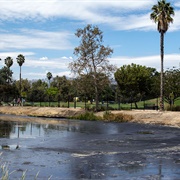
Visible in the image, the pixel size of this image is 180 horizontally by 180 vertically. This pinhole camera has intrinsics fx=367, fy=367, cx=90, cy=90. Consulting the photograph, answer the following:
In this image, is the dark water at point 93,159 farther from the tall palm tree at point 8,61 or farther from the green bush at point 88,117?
the tall palm tree at point 8,61

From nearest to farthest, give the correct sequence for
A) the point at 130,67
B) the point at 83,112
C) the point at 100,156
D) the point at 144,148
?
the point at 100,156, the point at 144,148, the point at 83,112, the point at 130,67

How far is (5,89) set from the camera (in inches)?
2776

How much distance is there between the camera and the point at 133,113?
3838cm

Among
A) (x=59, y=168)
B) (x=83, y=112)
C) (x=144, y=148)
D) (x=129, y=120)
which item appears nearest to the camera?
(x=59, y=168)

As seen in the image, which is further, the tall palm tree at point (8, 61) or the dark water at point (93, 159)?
the tall palm tree at point (8, 61)

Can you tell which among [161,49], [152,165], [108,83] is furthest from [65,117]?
[152,165]

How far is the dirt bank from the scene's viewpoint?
3412 centimetres

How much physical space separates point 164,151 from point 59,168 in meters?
5.88

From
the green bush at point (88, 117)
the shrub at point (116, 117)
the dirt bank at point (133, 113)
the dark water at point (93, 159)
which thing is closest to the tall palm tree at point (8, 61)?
the dirt bank at point (133, 113)

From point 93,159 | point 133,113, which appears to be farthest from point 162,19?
point 93,159

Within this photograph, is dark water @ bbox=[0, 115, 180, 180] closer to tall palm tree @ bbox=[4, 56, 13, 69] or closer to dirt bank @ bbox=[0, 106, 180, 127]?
dirt bank @ bbox=[0, 106, 180, 127]

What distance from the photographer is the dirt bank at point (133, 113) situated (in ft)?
112

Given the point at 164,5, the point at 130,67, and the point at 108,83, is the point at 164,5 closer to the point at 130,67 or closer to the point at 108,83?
the point at 108,83

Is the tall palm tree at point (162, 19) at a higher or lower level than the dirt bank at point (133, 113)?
higher
